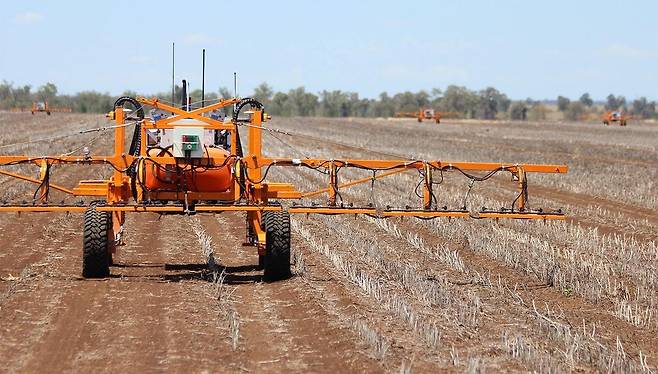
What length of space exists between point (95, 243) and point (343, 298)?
286 centimetres

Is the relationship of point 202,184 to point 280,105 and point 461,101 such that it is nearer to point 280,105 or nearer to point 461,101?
point 280,105

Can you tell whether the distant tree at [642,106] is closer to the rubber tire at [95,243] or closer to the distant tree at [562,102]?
the distant tree at [562,102]

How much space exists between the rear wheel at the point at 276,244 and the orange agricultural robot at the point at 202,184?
0.04 ft

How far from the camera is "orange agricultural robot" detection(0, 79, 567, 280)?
440 inches

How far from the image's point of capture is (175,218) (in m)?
17.6

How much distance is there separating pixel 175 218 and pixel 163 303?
776 cm

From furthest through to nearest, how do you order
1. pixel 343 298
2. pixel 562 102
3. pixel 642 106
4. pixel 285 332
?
pixel 562 102 < pixel 642 106 < pixel 343 298 < pixel 285 332

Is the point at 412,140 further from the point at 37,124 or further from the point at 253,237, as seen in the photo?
the point at 253,237

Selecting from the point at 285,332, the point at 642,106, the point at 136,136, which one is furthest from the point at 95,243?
the point at 642,106

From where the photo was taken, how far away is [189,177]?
11594 mm

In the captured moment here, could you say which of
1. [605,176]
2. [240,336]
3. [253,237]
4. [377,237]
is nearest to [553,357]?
[240,336]

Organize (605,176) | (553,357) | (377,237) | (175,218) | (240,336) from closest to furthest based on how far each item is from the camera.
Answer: (553,357)
(240,336)
(377,237)
(175,218)
(605,176)

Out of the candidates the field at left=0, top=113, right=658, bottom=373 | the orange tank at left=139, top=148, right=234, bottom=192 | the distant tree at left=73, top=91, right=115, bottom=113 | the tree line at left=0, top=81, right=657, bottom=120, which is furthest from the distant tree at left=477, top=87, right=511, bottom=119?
the orange tank at left=139, top=148, right=234, bottom=192

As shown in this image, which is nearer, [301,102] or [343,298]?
[343,298]
